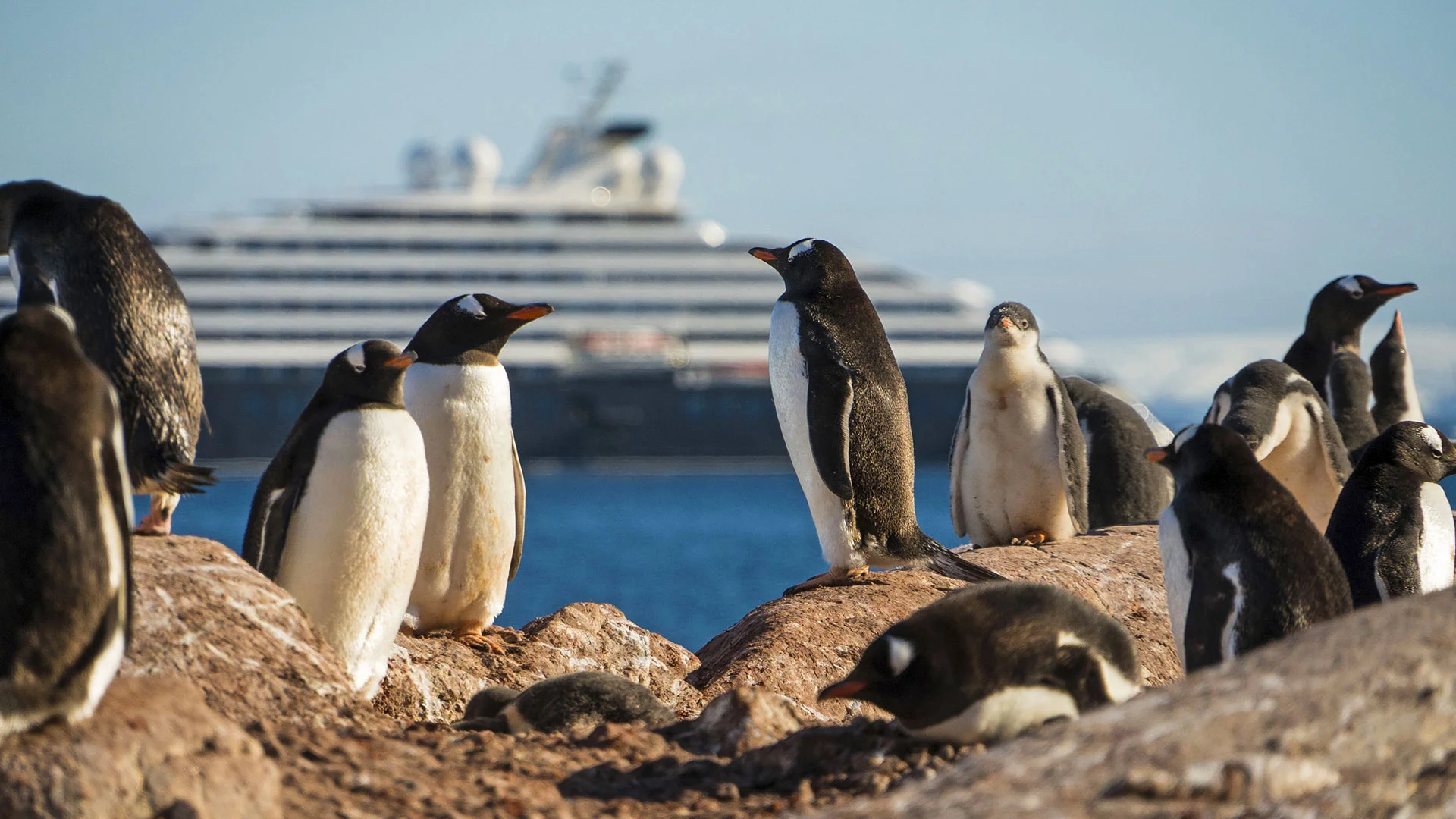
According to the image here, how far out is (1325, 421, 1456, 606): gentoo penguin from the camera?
4.50 m

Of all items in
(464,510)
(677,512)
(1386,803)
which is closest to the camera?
(1386,803)

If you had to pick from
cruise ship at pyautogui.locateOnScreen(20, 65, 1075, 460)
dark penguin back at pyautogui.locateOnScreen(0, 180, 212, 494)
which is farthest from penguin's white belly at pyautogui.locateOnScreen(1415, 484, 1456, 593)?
cruise ship at pyautogui.locateOnScreen(20, 65, 1075, 460)

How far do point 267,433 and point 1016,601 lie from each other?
42.2 meters

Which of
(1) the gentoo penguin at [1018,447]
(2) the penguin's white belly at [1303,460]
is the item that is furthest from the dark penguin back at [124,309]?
(2) the penguin's white belly at [1303,460]

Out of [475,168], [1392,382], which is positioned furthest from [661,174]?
[1392,382]

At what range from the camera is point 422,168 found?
47.3m

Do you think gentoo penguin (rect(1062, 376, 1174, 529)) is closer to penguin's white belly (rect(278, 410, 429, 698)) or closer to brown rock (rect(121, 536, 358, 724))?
penguin's white belly (rect(278, 410, 429, 698))

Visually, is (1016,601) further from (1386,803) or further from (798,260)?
(798,260)

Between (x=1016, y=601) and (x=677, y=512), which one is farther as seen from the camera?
(x=677, y=512)

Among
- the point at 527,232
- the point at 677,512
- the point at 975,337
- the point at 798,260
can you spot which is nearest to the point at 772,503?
the point at 677,512

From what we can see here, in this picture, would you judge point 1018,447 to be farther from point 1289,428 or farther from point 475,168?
point 475,168

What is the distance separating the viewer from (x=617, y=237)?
44.5 meters

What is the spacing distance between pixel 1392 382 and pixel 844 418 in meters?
4.69

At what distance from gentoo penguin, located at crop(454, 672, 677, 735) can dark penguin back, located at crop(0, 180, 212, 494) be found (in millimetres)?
950
